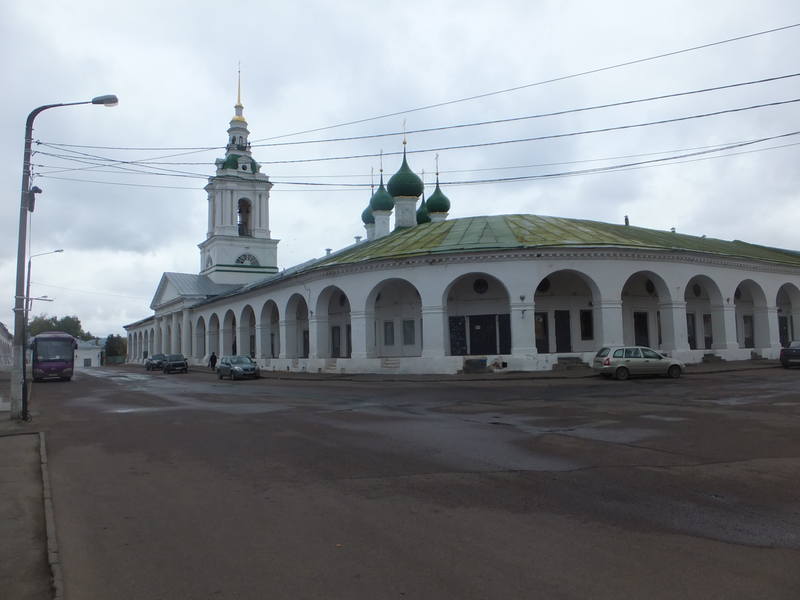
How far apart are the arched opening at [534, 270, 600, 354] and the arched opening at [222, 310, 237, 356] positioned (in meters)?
28.5

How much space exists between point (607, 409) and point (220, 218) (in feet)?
169

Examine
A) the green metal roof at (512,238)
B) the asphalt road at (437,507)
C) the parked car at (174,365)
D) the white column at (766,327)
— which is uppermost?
the green metal roof at (512,238)

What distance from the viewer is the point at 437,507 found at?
614 centimetres

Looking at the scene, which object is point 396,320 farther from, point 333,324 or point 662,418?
point 662,418

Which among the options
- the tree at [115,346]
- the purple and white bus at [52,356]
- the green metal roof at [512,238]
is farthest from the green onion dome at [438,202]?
the tree at [115,346]

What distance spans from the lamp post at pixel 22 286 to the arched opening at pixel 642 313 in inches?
1005

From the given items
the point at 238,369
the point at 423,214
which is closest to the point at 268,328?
the point at 238,369

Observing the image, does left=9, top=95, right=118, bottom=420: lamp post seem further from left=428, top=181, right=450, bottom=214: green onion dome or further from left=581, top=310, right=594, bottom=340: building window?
left=428, top=181, right=450, bottom=214: green onion dome

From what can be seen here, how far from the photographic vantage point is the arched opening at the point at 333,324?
35125 millimetres

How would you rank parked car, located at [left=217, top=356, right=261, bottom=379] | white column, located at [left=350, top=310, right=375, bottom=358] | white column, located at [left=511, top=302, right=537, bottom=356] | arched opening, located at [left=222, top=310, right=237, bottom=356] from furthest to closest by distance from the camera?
arched opening, located at [left=222, top=310, right=237, bottom=356] → parked car, located at [left=217, top=356, right=261, bottom=379] → white column, located at [left=350, top=310, right=375, bottom=358] → white column, located at [left=511, top=302, right=537, bottom=356]

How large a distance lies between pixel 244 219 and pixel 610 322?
43.0m

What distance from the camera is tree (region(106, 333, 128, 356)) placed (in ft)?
401

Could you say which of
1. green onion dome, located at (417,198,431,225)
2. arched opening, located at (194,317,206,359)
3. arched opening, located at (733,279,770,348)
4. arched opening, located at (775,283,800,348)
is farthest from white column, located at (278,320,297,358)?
arched opening, located at (775,283,800,348)

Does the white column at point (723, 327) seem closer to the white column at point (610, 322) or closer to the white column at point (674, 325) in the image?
the white column at point (674, 325)
